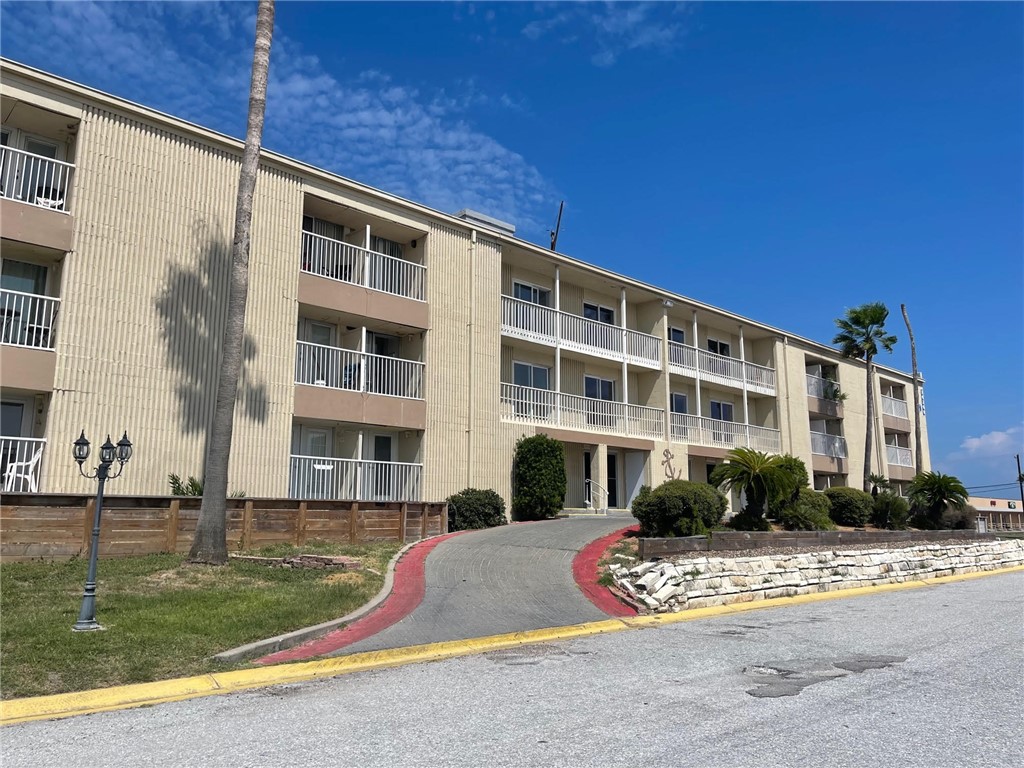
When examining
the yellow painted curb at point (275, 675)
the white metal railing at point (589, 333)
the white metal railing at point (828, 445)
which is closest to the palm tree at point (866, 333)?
the white metal railing at point (828, 445)

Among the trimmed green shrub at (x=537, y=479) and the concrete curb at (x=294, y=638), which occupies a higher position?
the trimmed green shrub at (x=537, y=479)

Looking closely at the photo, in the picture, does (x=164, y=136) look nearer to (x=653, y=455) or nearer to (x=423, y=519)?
(x=423, y=519)

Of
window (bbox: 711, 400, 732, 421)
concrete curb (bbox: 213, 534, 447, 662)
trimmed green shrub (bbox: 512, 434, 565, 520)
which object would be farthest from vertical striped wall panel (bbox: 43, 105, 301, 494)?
window (bbox: 711, 400, 732, 421)

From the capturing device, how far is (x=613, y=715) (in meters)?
6.22

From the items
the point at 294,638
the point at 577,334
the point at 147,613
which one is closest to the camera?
the point at 294,638

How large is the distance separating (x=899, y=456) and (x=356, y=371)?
33.9 metres

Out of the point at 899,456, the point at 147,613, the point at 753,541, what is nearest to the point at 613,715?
the point at 147,613

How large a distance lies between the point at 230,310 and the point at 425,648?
25.7 ft

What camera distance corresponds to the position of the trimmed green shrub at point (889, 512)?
2586cm

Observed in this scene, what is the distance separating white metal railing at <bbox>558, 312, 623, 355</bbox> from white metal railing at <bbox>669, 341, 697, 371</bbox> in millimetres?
3065

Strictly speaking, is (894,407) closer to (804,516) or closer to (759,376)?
(759,376)

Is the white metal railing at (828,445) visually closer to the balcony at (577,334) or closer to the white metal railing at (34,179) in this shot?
the balcony at (577,334)

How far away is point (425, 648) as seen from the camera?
9.22m

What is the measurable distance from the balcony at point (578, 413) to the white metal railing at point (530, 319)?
1.83 metres
